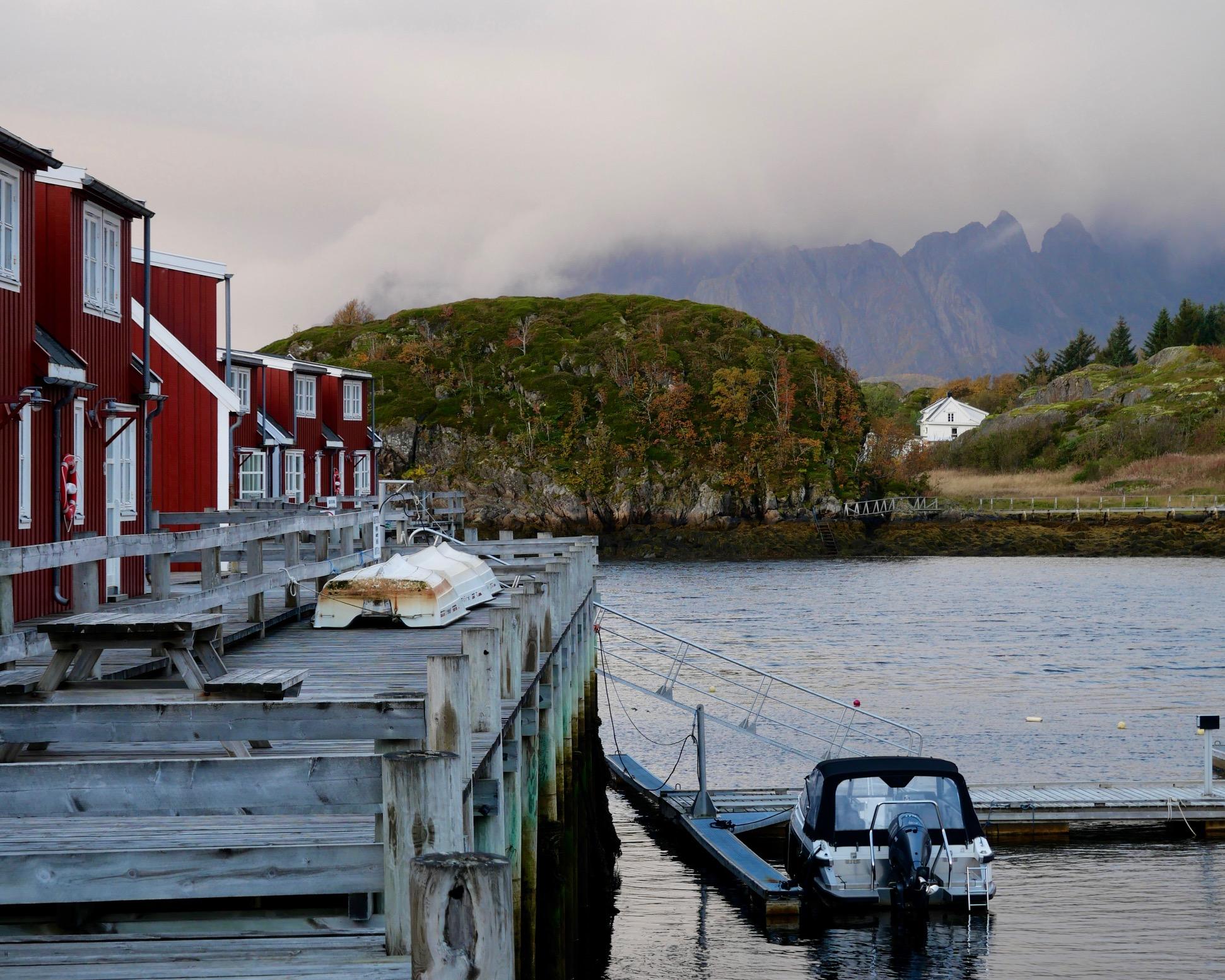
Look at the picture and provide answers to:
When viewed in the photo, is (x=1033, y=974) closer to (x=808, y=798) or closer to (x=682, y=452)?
(x=808, y=798)

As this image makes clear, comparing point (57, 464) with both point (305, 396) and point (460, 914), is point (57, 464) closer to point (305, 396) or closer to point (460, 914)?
point (460, 914)

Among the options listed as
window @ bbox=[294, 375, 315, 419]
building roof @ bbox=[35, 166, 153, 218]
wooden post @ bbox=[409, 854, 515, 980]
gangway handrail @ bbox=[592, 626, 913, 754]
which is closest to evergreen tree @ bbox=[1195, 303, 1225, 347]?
window @ bbox=[294, 375, 315, 419]

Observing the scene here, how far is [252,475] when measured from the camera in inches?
1741

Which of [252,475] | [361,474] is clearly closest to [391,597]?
[252,475]

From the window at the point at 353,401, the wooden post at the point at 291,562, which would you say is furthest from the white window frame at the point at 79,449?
the window at the point at 353,401

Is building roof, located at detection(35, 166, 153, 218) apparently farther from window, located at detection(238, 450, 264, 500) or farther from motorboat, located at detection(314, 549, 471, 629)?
window, located at detection(238, 450, 264, 500)

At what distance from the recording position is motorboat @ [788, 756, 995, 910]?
1662 cm

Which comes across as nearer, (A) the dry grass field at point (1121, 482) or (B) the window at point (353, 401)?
(B) the window at point (353, 401)

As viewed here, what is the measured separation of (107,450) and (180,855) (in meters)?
16.9

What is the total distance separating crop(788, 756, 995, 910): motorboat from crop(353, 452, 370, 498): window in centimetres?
4316

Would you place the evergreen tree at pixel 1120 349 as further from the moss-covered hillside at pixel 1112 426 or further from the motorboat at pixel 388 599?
the motorboat at pixel 388 599

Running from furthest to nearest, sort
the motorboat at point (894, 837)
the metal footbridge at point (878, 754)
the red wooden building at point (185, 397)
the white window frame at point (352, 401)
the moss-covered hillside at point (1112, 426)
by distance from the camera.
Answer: the moss-covered hillside at point (1112, 426), the white window frame at point (352, 401), the red wooden building at point (185, 397), the metal footbridge at point (878, 754), the motorboat at point (894, 837)

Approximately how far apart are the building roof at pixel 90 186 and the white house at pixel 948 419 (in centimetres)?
17167

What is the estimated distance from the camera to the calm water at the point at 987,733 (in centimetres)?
1686
